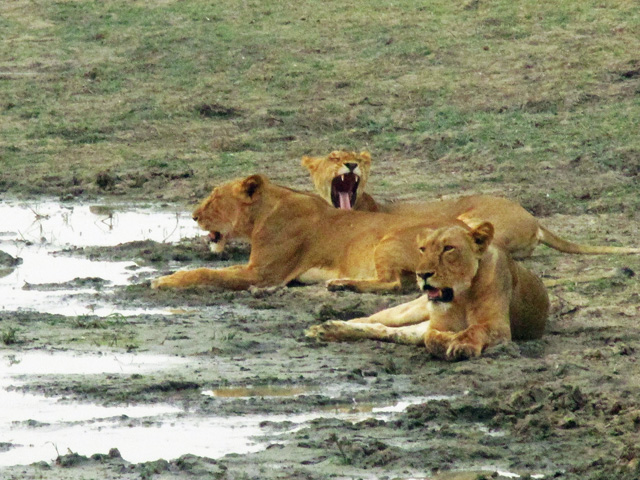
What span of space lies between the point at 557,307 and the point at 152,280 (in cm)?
230

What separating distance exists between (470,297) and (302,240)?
2.29m

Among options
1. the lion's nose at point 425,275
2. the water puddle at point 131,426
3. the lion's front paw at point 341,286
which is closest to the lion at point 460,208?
the lion's front paw at point 341,286

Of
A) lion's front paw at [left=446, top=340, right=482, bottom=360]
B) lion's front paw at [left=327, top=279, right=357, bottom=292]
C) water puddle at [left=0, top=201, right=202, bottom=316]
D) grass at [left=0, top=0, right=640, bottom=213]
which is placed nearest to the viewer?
lion's front paw at [left=446, top=340, right=482, bottom=360]

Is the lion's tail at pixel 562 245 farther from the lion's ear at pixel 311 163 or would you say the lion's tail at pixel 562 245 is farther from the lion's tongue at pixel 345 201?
the lion's ear at pixel 311 163

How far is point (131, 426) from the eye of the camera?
546cm

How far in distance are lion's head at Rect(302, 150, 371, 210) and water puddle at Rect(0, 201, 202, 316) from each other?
91 cm

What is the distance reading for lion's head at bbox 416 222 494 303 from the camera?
6.38 meters

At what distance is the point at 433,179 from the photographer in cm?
1187

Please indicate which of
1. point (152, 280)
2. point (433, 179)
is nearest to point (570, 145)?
point (433, 179)

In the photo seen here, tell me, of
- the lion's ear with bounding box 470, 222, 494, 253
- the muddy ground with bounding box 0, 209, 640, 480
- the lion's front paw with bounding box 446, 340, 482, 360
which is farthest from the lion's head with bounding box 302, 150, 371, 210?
the lion's front paw with bounding box 446, 340, 482, 360

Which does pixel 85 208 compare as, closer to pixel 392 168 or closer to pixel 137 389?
pixel 392 168

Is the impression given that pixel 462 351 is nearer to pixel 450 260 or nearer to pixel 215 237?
pixel 450 260

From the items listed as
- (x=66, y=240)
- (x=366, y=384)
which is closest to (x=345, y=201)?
(x=66, y=240)

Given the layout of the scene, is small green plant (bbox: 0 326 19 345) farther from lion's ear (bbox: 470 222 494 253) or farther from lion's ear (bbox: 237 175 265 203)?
lion's ear (bbox: 470 222 494 253)
